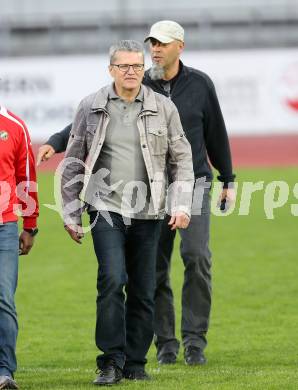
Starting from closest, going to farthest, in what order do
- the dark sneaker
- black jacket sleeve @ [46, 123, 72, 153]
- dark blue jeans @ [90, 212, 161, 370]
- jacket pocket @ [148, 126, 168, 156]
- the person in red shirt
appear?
the dark sneaker < the person in red shirt < dark blue jeans @ [90, 212, 161, 370] < jacket pocket @ [148, 126, 168, 156] < black jacket sleeve @ [46, 123, 72, 153]

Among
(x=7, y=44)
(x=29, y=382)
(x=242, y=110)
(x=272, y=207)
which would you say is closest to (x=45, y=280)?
(x=29, y=382)

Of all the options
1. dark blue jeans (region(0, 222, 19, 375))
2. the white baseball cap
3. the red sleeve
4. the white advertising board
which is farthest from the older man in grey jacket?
the white advertising board

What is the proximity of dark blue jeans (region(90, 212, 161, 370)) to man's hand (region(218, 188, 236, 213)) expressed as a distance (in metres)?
1.19

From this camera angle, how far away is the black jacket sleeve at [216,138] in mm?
8781

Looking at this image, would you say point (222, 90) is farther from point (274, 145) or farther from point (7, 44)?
point (7, 44)

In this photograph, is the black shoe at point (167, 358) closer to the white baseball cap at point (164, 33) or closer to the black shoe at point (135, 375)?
the black shoe at point (135, 375)

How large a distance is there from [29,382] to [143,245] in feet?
3.76

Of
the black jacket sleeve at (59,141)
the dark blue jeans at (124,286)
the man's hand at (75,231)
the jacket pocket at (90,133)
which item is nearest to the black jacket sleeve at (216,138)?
the black jacket sleeve at (59,141)

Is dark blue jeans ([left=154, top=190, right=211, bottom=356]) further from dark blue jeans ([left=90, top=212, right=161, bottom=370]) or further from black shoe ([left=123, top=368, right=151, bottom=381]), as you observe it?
black shoe ([left=123, top=368, right=151, bottom=381])

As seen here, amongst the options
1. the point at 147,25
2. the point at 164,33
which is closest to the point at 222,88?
the point at 147,25

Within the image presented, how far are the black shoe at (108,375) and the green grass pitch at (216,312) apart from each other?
0.07 metres

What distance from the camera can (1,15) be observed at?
113ft

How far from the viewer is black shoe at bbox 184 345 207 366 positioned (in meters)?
8.64

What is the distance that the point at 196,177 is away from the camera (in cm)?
872
